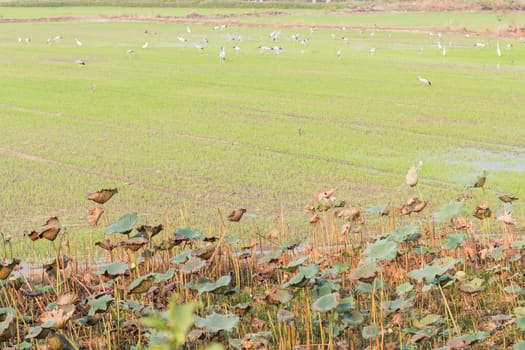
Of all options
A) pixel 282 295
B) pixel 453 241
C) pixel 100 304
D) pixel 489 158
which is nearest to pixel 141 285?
pixel 100 304

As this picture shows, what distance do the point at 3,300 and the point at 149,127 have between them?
7.15 meters

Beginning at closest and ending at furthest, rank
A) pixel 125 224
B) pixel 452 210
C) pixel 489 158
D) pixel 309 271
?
pixel 309 271, pixel 125 224, pixel 452 210, pixel 489 158

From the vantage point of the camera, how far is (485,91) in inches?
604

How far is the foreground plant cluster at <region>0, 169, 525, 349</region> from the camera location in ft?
10.8

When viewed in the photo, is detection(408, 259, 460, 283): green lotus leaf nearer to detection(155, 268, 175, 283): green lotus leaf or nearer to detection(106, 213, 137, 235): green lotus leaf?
detection(155, 268, 175, 283): green lotus leaf

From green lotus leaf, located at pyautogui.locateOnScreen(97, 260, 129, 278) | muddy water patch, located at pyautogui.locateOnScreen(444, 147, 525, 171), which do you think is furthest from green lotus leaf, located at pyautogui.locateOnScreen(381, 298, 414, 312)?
muddy water patch, located at pyautogui.locateOnScreen(444, 147, 525, 171)

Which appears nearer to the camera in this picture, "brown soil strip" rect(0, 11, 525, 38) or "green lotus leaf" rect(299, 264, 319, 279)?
"green lotus leaf" rect(299, 264, 319, 279)

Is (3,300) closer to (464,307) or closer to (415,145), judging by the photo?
(464,307)

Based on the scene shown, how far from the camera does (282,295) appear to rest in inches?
128

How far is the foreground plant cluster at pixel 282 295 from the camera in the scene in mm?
3307

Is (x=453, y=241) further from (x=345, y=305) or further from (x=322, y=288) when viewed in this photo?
(x=345, y=305)

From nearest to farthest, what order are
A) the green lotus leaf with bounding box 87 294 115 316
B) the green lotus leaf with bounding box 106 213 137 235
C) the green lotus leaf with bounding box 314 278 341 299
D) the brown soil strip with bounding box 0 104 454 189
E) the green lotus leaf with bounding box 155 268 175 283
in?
the green lotus leaf with bounding box 87 294 115 316, the green lotus leaf with bounding box 314 278 341 299, the green lotus leaf with bounding box 155 268 175 283, the green lotus leaf with bounding box 106 213 137 235, the brown soil strip with bounding box 0 104 454 189

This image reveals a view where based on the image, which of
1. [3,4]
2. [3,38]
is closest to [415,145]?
[3,38]

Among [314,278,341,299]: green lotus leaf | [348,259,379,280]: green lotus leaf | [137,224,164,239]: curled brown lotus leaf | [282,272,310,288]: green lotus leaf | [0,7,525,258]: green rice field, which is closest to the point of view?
[282,272,310,288]: green lotus leaf
